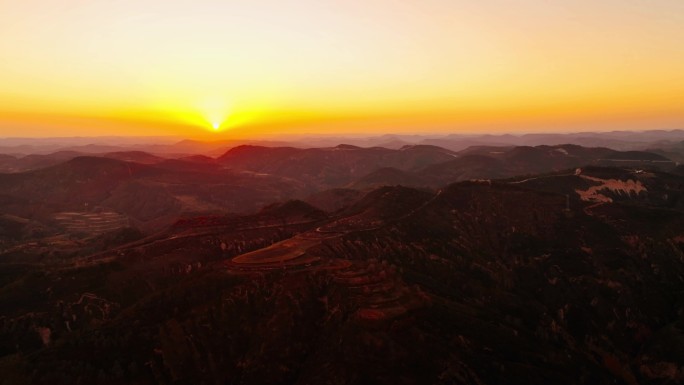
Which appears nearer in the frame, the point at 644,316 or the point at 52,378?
the point at 52,378

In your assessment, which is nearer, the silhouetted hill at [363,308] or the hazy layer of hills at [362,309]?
the hazy layer of hills at [362,309]

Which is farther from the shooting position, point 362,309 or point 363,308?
point 363,308

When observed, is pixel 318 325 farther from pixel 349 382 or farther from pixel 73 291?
pixel 73 291

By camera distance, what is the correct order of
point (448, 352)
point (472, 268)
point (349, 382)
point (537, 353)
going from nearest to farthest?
point (349, 382) < point (448, 352) < point (537, 353) < point (472, 268)

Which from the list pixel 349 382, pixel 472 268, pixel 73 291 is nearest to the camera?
pixel 349 382

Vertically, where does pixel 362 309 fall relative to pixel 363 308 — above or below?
below

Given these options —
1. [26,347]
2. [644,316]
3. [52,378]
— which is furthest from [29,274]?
[644,316]

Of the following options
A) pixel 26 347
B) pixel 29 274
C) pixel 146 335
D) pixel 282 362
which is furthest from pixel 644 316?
pixel 29 274

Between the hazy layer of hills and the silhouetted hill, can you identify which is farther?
the silhouetted hill

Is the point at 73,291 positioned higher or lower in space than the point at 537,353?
higher
